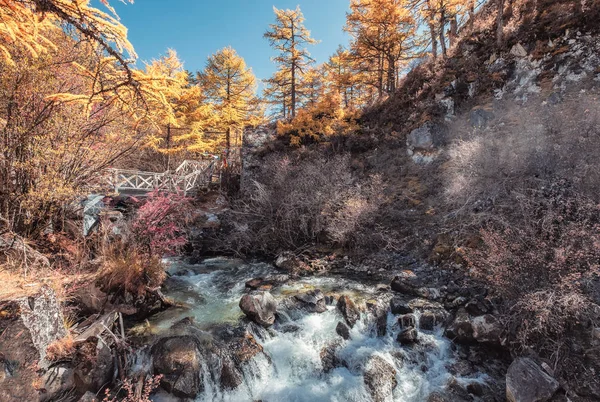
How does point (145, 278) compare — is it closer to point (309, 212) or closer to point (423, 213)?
point (309, 212)

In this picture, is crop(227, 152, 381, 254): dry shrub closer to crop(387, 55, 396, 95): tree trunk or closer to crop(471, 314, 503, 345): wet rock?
crop(471, 314, 503, 345): wet rock

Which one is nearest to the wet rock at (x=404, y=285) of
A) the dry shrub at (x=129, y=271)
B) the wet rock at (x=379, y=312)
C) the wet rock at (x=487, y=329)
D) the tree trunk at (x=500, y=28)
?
the wet rock at (x=379, y=312)

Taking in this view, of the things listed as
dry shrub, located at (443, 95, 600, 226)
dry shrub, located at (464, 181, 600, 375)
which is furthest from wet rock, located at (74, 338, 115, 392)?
dry shrub, located at (443, 95, 600, 226)

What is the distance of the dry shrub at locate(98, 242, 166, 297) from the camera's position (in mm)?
5844

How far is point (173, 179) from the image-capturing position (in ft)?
49.9

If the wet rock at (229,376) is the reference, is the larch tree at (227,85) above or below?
above

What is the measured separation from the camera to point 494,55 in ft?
41.6

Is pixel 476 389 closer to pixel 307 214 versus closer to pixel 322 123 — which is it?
pixel 307 214

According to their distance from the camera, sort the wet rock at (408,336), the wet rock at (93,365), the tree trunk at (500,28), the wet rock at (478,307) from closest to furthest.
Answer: the wet rock at (93,365) < the wet rock at (408,336) < the wet rock at (478,307) < the tree trunk at (500,28)

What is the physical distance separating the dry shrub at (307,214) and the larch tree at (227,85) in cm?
1072

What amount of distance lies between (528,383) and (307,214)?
7.37 metres

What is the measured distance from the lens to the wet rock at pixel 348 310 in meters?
5.62

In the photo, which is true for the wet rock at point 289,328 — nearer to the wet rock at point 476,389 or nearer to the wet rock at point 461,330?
the wet rock at point 461,330

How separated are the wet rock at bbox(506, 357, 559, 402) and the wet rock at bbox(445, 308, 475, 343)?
34.6 inches
